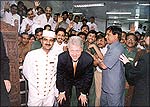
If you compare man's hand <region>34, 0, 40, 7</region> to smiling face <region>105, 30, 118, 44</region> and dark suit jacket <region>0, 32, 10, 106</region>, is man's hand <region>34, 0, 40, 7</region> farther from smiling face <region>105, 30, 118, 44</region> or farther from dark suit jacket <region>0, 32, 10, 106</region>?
dark suit jacket <region>0, 32, 10, 106</region>

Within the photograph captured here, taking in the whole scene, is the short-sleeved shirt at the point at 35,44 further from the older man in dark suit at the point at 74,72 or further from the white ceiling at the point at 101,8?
the white ceiling at the point at 101,8

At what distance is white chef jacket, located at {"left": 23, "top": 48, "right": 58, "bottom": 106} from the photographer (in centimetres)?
195

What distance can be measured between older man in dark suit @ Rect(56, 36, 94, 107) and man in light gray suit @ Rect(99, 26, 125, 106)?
7.4 inches

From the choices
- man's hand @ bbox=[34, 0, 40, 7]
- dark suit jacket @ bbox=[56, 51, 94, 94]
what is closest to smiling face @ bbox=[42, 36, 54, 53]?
dark suit jacket @ bbox=[56, 51, 94, 94]

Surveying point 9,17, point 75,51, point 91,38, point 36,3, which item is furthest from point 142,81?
point 36,3

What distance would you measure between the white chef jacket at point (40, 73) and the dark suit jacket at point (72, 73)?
9 cm

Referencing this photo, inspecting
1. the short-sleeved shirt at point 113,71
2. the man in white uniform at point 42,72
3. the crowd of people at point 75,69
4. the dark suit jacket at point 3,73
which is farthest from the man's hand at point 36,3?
the dark suit jacket at point 3,73

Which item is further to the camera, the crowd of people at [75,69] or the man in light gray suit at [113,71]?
the man in light gray suit at [113,71]

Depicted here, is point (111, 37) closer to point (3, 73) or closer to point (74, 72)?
point (74, 72)

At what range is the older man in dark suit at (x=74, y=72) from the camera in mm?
1888

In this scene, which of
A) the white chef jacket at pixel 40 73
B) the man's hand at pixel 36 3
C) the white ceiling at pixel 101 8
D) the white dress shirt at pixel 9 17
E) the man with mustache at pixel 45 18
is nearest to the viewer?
the white chef jacket at pixel 40 73

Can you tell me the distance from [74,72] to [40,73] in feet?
0.84

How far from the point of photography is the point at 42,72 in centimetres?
197

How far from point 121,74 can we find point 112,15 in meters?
1.19
